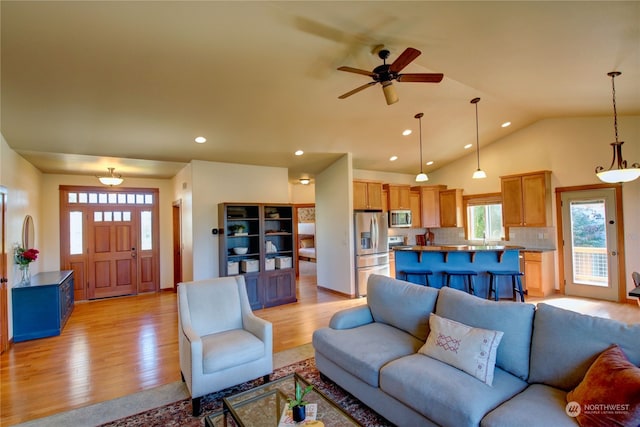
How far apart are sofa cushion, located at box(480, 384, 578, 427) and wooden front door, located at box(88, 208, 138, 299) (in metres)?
7.30

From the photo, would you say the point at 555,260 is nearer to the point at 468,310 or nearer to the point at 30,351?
the point at 468,310

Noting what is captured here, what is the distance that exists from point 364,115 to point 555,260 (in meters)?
4.89

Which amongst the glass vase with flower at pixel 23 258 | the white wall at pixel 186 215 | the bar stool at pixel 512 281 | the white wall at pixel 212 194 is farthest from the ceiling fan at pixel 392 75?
the glass vase with flower at pixel 23 258

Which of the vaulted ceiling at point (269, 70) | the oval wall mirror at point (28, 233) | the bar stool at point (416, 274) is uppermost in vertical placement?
the vaulted ceiling at point (269, 70)

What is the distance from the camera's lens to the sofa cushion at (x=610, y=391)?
1.48m

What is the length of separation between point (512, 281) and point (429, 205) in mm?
3104

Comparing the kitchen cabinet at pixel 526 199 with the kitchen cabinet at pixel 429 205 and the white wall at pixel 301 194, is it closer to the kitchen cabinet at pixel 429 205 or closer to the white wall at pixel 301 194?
the kitchen cabinet at pixel 429 205

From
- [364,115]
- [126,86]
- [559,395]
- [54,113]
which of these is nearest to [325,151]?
[364,115]

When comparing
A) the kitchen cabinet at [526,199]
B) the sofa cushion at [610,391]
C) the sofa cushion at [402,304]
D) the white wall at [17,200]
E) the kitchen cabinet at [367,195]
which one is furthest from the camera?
the kitchen cabinet at [367,195]

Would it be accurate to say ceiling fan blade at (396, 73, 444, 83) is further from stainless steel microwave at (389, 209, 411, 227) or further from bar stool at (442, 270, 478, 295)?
stainless steel microwave at (389, 209, 411, 227)

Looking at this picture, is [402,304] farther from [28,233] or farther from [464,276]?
[28,233]

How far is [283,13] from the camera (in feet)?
8.81

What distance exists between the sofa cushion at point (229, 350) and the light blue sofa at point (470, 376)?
61 cm

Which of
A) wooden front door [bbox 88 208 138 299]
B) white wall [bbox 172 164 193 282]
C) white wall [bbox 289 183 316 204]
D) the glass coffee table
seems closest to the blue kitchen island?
the glass coffee table
